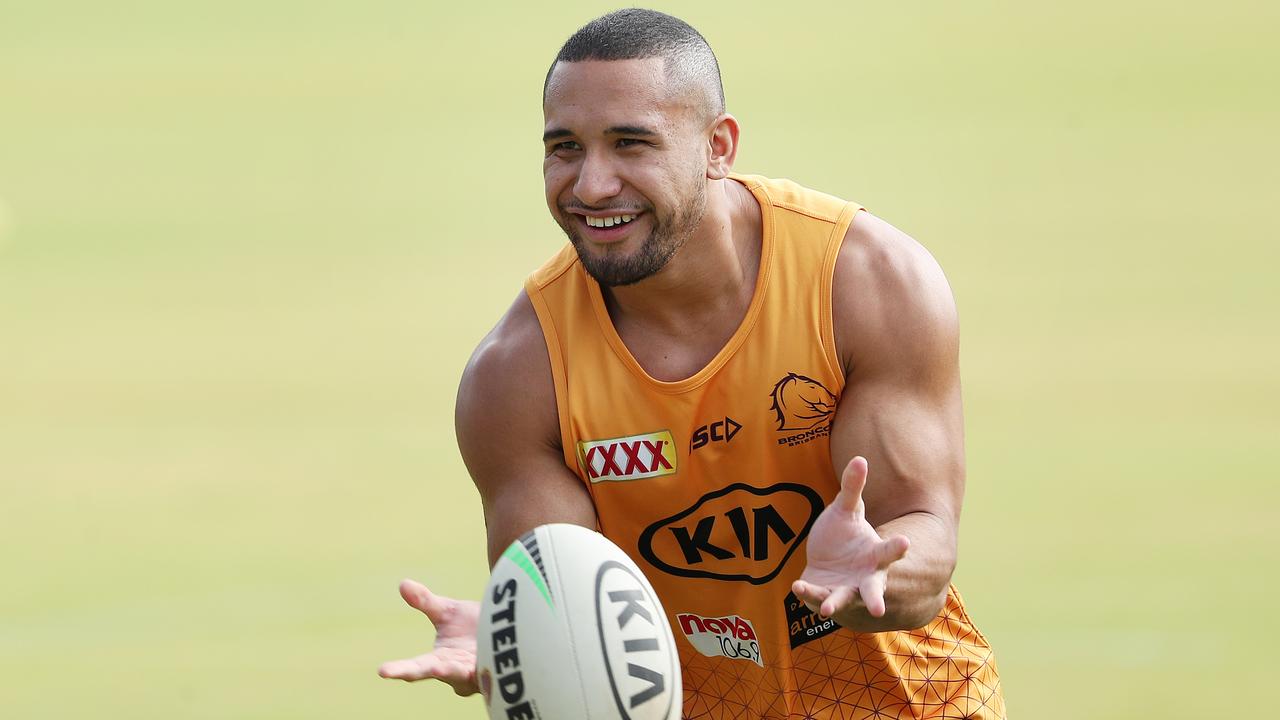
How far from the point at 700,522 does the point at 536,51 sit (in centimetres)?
1408

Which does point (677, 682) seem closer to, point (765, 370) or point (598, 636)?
point (598, 636)

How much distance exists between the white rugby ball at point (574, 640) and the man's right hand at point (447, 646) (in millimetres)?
156

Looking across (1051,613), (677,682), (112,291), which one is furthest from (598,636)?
(112,291)

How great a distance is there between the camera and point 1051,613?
8.57 m

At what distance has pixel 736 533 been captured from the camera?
15.4 ft

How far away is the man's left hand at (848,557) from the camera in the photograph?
12.0 ft

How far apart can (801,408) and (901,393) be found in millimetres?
257

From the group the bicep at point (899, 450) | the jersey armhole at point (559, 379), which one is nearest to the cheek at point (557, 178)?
the jersey armhole at point (559, 379)

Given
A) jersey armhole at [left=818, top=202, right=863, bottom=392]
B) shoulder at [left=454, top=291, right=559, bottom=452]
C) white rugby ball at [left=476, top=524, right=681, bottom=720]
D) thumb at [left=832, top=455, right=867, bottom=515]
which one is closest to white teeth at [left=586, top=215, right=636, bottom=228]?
shoulder at [left=454, top=291, right=559, bottom=452]

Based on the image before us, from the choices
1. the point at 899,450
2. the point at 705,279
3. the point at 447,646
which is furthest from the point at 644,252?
the point at 447,646

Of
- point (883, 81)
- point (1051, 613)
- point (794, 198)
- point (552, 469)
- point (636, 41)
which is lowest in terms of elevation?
point (1051, 613)

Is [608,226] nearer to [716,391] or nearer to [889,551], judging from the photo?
[716,391]

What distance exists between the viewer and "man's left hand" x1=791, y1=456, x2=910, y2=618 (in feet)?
12.0

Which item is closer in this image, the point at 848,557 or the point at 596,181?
the point at 848,557
